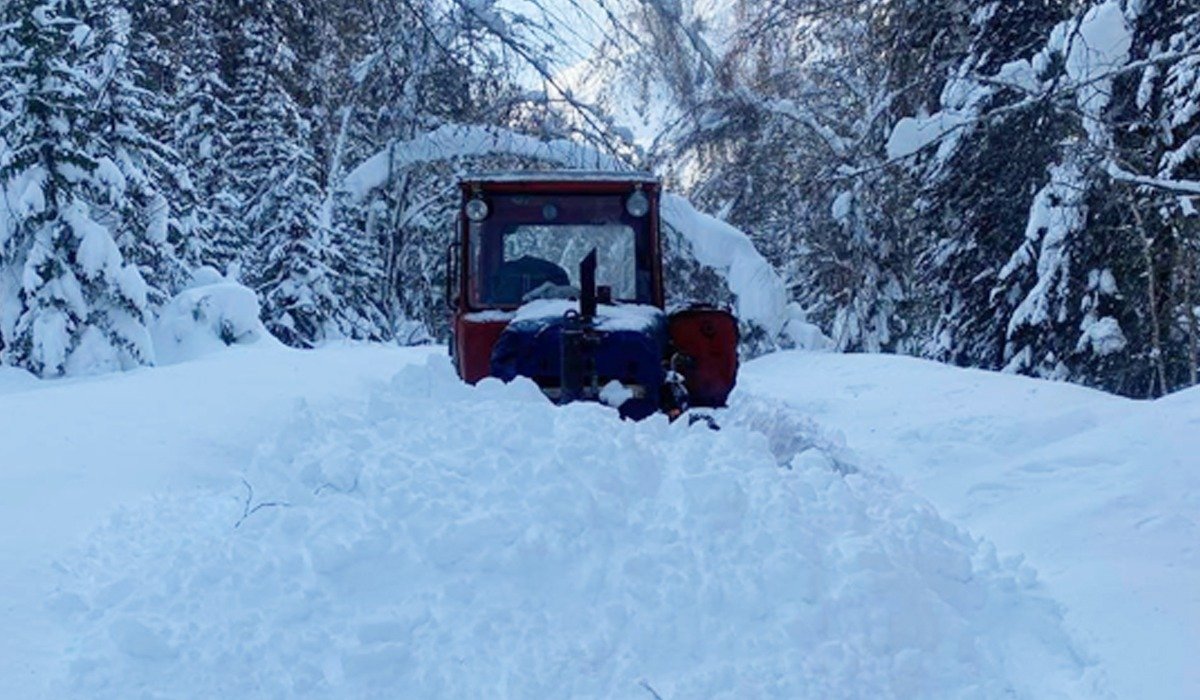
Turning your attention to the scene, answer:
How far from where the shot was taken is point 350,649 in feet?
11.8

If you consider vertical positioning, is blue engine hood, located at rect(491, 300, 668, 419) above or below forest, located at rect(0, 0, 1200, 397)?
below

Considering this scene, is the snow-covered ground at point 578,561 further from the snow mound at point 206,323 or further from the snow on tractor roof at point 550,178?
the snow mound at point 206,323

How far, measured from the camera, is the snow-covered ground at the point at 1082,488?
374cm

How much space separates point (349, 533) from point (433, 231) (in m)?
17.9

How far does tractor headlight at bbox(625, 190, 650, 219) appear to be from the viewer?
7848 millimetres

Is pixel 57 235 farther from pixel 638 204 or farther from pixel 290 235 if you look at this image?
pixel 638 204

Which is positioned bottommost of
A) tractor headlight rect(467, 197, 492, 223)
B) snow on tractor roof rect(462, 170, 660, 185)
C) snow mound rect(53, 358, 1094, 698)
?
snow mound rect(53, 358, 1094, 698)

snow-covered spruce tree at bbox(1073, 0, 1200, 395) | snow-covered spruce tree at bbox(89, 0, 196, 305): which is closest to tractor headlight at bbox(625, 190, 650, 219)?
snow-covered spruce tree at bbox(1073, 0, 1200, 395)

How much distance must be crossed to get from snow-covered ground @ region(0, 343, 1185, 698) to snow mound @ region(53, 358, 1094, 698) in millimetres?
12

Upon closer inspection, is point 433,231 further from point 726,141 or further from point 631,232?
point 631,232

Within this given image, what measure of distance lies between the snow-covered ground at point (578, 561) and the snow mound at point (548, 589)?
0.01 m

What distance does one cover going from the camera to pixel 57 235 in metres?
15.3

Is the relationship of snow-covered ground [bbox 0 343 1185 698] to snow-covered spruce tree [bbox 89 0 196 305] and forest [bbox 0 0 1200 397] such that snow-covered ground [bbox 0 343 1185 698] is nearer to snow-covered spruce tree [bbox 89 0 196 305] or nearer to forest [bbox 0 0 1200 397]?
forest [bbox 0 0 1200 397]

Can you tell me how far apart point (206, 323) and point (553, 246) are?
9.80 meters
